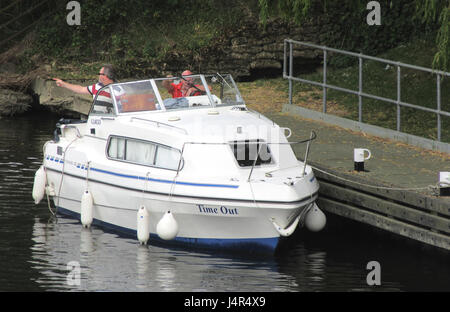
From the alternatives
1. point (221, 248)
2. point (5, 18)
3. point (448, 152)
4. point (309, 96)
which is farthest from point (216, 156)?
point (5, 18)

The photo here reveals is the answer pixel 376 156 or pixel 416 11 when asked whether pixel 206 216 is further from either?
pixel 416 11

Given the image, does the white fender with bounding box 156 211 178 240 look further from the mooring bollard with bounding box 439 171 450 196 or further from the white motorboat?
the mooring bollard with bounding box 439 171 450 196

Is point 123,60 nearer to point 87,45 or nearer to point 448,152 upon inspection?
point 87,45

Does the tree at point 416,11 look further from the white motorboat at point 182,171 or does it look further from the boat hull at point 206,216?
the boat hull at point 206,216

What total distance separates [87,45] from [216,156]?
15189mm

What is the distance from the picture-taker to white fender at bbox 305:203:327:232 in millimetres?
15711

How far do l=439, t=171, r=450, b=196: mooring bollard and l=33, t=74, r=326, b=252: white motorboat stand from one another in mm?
1951

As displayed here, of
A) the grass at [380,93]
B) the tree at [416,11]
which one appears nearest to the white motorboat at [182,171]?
the tree at [416,11]

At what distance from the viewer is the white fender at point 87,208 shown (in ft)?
→ 53.5

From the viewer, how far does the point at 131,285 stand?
44.9 feet

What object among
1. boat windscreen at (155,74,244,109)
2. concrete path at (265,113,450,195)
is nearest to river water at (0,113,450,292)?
concrete path at (265,113,450,195)

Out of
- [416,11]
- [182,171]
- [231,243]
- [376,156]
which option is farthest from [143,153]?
[416,11]

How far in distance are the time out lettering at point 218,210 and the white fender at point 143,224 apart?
3.11ft
